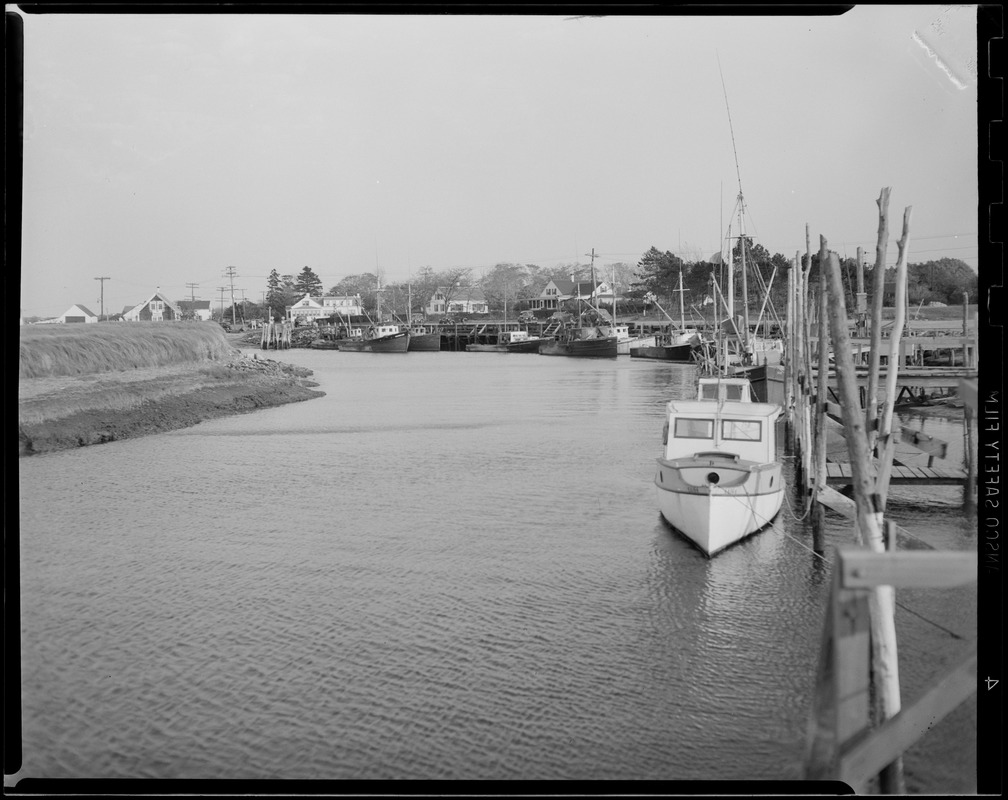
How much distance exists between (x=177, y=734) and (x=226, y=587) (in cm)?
432

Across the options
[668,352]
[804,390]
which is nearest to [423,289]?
→ [668,352]

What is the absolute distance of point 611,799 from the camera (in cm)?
443

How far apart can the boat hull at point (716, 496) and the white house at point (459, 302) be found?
4232 inches

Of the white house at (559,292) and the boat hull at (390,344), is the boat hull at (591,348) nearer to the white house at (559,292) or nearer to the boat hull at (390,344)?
the boat hull at (390,344)

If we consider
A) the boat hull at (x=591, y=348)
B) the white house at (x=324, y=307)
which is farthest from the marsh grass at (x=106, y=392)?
the white house at (x=324, y=307)

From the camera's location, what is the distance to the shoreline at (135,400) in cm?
2336

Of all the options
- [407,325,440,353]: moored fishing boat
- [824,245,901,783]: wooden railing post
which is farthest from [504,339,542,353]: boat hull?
[824,245,901,783]: wooden railing post

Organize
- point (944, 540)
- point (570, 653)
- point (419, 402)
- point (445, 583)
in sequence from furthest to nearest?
point (419, 402)
point (944, 540)
point (445, 583)
point (570, 653)

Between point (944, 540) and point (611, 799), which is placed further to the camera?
point (944, 540)

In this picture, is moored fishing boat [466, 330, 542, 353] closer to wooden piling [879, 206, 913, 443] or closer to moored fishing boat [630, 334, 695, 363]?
moored fishing boat [630, 334, 695, 363]

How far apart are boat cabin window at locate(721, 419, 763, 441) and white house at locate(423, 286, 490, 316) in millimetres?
106642
